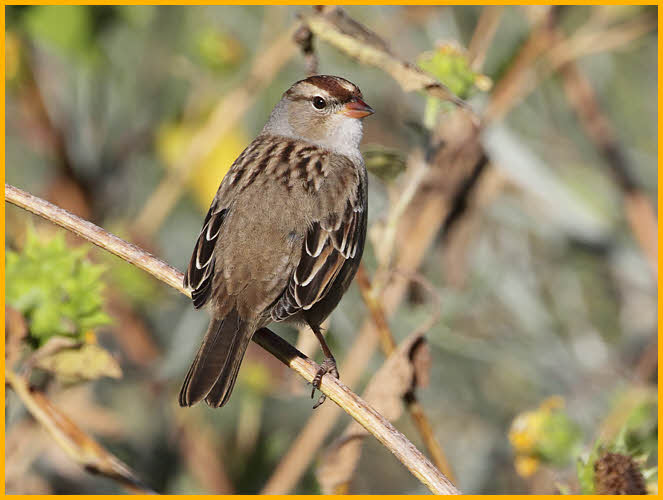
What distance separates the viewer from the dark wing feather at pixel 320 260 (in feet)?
9.46

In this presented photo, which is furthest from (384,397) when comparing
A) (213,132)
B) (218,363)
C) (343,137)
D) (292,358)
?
(213,132)

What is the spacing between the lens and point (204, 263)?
2.96 meters

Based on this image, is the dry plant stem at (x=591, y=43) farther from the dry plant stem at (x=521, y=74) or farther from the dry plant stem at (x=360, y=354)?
the dry plant stem at (x=360, y=354)

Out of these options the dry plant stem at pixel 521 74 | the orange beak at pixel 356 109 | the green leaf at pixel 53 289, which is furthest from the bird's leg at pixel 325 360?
the dry plant stem at pixel 521 74

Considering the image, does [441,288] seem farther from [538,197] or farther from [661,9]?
[661,9]

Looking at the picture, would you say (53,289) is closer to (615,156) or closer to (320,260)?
(320,260)

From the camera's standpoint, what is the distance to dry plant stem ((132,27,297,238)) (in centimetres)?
426

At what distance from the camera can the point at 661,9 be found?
A: 159 inches

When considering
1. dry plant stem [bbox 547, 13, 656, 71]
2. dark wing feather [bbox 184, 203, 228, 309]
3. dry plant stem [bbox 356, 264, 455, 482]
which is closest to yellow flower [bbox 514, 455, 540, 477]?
dry plant stem [bbox 356, 264, 455, 482]

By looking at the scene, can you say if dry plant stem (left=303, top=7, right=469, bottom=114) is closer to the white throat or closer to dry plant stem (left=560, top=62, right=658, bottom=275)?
the white throat

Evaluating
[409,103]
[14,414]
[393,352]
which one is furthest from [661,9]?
[14,414]

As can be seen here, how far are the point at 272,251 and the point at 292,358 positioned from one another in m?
0.52

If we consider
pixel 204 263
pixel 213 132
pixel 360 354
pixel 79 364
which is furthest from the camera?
pixel 213 132

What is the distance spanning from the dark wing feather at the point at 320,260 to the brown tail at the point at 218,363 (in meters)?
0.13
